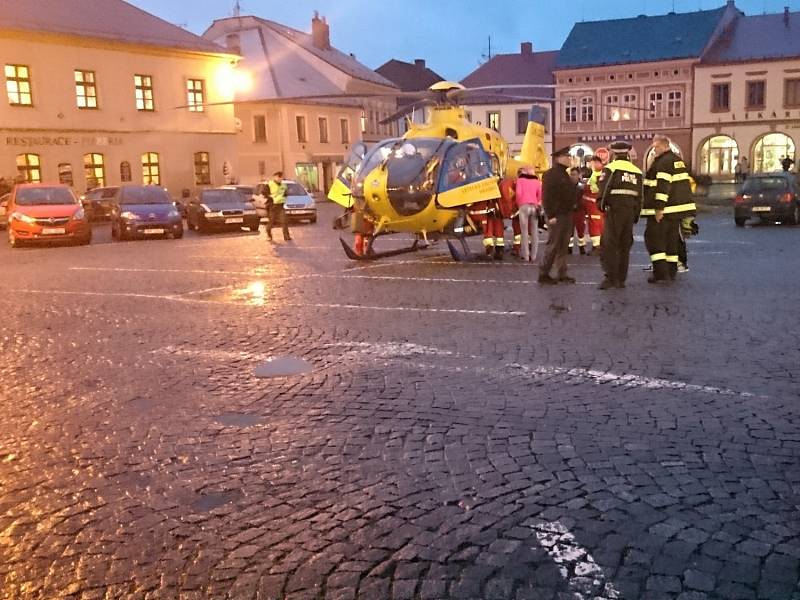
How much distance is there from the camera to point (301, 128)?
59.4 metres

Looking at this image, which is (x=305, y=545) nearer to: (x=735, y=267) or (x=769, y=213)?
(x=735, y=267)

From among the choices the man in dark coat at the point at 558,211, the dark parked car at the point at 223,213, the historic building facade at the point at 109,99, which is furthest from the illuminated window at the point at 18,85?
the man in dark coat at the point at 558,211

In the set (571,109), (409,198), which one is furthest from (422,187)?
(571,109)

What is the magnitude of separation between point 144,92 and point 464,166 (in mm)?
32938

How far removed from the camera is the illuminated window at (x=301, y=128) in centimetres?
5891

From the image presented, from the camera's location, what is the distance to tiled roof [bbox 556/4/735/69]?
189 feet

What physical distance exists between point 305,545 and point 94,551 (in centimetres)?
103

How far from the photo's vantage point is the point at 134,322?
34.2 ft

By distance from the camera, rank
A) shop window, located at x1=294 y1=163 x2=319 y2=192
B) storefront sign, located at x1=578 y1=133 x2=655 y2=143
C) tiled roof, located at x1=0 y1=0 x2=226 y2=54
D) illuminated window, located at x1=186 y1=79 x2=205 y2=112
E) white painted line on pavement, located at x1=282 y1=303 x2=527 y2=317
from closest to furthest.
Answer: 1. white painted line on pavement, located at x1=282 y1=303 x2=527 y2=317
2. tiled roof, located at x1=0 y1=0 x2=226 y2=54
3. illuminated window, located at x1=186 y1=79 x2=205 y2=112
4. shop window, located at x1=294 y1=163 x2=319 y2=192
5. storefront sign, located at x1=578 y1=133 x2=655 y2=143

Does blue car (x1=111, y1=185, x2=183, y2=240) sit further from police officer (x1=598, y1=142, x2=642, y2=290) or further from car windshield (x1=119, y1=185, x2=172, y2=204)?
police officer (x1=598, y1=142, x2=642, y2=290)

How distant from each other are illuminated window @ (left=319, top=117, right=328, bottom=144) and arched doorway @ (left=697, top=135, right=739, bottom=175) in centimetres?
2657

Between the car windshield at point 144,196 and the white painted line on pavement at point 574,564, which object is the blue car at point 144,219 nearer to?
the car windshield at point 144,196

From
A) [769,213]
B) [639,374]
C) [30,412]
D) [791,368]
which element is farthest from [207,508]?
[769,213]

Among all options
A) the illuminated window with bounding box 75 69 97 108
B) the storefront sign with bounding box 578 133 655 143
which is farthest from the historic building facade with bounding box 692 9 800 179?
the illuminated window with bounding box 75 69 97 108
